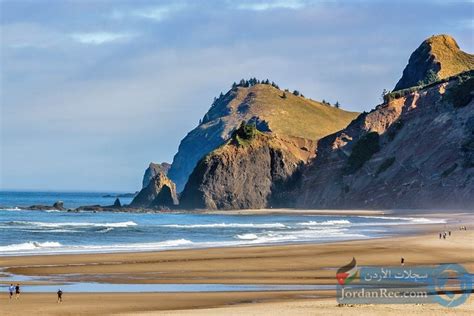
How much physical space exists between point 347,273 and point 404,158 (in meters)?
84.3

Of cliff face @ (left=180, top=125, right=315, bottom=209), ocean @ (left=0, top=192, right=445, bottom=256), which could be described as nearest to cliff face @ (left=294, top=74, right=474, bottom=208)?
cliff face @ (left=180, top=125, right=315, bottom=209)

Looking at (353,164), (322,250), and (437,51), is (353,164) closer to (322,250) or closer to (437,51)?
(437,51)

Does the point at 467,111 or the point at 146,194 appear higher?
the point at 467,111

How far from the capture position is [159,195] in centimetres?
14188

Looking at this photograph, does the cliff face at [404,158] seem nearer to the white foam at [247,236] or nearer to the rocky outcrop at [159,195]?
the rocky outcrop at [159,195]

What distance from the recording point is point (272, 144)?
141625mm

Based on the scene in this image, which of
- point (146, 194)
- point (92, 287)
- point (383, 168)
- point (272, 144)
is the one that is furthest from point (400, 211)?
point (92, 287)

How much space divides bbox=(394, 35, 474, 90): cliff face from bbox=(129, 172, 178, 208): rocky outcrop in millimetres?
50852

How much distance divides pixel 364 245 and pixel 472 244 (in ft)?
21.7

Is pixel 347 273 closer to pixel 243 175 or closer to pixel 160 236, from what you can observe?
pixel 160 236

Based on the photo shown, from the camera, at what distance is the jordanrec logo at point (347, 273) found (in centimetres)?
3584

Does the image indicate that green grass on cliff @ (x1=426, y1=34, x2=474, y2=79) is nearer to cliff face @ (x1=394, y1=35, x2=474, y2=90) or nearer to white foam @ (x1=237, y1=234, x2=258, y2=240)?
cliff face @ (x1=394, y1=35, x2=474, y2=90)

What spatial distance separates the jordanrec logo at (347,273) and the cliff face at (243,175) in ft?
295

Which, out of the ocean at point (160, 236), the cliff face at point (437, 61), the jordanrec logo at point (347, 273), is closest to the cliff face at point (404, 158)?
the ocean at point (160, 236)
